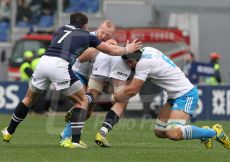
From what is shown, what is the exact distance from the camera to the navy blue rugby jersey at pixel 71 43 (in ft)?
46.6

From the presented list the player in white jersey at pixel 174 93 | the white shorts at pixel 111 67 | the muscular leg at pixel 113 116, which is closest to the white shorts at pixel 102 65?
the white shorts at pixel 111 67

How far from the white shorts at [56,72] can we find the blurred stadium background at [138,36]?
2.87m

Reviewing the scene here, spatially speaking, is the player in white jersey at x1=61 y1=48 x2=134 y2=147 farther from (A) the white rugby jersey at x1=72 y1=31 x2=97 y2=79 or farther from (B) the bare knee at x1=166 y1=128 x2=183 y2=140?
(B) the bare knee at x1=166 y1=128 x2=183 y2=140

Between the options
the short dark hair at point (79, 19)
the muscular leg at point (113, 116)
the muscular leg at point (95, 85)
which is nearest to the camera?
the short dark hair at point (79, 19)

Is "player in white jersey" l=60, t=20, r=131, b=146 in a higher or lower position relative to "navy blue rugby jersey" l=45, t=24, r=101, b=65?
lower

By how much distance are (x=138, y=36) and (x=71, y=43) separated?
17303 mm

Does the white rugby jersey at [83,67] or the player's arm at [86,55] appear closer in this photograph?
the player's arm at [86,55]

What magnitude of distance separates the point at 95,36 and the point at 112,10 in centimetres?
2141

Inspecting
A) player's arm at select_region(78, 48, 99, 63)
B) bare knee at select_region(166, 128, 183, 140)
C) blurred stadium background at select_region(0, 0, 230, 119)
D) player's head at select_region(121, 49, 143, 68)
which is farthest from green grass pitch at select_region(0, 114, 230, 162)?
blurred stadium background at select_region(0, 0, 230, 119)

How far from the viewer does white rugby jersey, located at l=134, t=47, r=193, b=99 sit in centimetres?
1409

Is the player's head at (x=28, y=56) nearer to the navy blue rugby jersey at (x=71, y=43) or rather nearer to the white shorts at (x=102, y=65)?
the white shorts at (x=102, y=65)

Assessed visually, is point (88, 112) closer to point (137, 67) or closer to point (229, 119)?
point (137, 67)

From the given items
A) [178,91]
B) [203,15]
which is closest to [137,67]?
[178,91]

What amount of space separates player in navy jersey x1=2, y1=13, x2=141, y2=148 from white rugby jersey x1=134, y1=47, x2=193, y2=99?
0.25 metres
